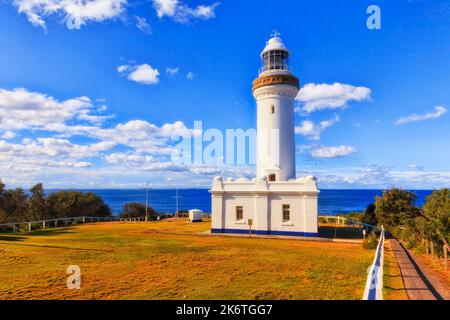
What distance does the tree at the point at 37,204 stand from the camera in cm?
3519

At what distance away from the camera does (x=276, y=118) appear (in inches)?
953

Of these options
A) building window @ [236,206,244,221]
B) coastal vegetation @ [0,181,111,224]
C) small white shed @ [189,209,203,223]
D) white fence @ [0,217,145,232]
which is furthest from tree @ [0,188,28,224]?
building window @ [236,206,244,221]

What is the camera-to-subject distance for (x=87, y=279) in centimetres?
957

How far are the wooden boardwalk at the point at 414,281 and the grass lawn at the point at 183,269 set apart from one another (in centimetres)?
128

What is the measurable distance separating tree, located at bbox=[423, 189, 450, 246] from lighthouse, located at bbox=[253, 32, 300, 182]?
12120mm

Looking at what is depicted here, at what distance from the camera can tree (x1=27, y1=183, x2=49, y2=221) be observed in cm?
3519

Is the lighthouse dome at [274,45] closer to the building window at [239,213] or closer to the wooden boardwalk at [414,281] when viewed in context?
the building window at [239,213]

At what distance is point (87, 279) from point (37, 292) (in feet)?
Answer: 5.18

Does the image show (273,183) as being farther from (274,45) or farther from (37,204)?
(37,204)

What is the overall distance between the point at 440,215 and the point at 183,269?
10.2 meters

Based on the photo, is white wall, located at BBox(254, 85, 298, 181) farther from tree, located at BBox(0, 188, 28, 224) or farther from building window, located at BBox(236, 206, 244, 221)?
tree, located at BBox(0, 188, 28, 224)

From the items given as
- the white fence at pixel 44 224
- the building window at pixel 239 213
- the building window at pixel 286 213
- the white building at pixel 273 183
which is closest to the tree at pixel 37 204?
the white fence at pixel 44 224
